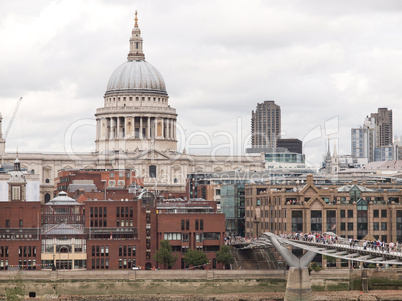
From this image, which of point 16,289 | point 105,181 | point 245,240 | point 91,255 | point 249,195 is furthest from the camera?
point 105,181

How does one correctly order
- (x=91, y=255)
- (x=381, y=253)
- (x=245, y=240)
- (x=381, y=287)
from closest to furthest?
(x=381, y=253) < (x=381, y=287) < (x=91, y=255) < (x=245, y=240)

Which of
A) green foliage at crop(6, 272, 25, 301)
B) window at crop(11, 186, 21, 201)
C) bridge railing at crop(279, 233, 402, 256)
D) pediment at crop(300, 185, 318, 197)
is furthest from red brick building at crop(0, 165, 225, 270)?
green foliage at crop(6, 272, 25, 301)

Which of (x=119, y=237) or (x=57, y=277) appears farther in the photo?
(x=119, y=237)

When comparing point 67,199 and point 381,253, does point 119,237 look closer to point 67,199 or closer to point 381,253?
point 67,199

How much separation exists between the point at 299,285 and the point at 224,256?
2969cm

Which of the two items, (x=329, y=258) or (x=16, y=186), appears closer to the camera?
(x=329, y=258)

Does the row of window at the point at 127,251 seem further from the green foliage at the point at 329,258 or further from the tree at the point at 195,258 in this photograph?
the green foliage at the point at 329,258

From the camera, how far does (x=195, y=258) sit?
132 m

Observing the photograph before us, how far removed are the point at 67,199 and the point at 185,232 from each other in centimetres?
1913

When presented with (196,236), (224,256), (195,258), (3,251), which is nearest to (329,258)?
(224,256)

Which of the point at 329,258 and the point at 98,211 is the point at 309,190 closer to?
the point at 329,258

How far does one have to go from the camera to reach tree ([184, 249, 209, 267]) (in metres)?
132

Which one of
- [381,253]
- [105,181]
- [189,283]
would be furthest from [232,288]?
[105,181]

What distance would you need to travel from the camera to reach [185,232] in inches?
5379
